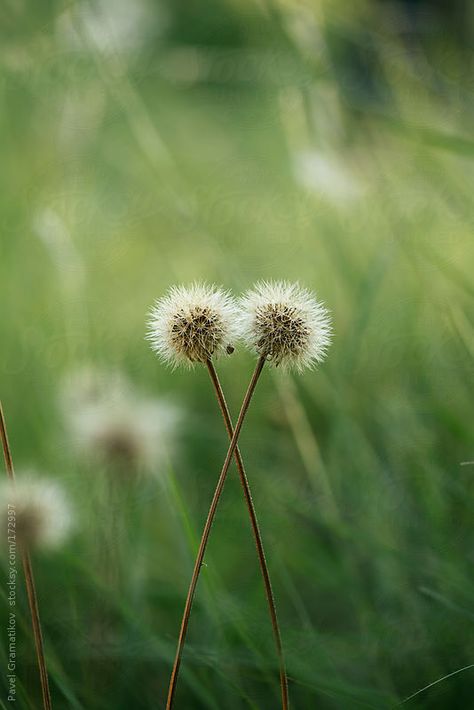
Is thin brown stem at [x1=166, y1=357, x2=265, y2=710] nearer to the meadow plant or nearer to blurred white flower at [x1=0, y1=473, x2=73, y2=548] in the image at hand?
the meadow plant

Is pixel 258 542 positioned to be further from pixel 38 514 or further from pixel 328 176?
pixel 328 176

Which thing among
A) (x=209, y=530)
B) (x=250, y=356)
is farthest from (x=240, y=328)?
(x=250, y=356)

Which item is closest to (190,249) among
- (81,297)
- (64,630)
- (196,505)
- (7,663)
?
(81,297)

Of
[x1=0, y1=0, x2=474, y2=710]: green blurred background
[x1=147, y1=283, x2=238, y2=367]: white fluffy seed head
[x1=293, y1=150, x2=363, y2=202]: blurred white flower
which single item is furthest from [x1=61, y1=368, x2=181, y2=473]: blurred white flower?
[x1=293, y1=150, x2=363, y2=202]: blurred white flower

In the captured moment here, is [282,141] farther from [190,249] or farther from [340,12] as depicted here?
[340,12]

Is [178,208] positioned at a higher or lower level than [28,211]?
lower

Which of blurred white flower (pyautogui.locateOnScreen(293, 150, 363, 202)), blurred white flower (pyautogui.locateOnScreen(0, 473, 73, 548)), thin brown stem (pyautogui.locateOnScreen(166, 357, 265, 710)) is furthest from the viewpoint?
blurred white flower (pyautogui.locateOnScreen(293, 150, 363, 202))
